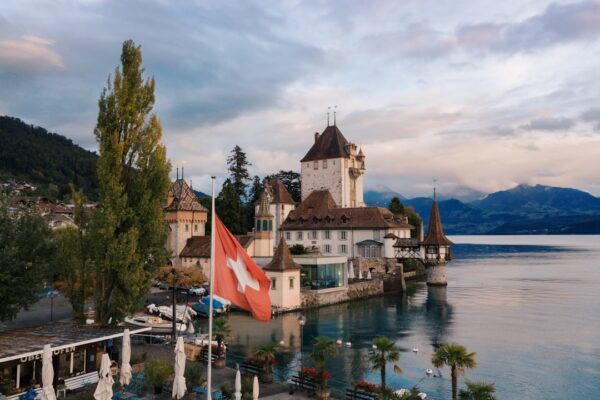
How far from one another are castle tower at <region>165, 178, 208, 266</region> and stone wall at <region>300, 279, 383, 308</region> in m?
18.6

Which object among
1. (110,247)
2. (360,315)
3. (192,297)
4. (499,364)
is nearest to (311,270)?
(360,315)

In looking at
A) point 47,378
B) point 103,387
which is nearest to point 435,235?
point 103,387

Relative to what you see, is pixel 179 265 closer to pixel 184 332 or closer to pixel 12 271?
pixel 184 332

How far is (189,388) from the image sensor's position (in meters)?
19.9

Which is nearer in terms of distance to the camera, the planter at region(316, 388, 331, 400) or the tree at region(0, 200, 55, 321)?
the planter at region(316, 388, 331, 400)

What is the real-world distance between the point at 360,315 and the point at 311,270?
7.49 metres

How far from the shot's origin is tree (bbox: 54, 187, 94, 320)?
22.8 meters

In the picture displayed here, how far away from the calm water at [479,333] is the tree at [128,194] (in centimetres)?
972

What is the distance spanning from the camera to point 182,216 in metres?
62.3

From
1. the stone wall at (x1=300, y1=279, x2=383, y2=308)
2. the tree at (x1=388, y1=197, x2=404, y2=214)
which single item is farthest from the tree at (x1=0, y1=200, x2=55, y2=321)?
the tree at (x1=388, y1=197, x2=404, y2=214)

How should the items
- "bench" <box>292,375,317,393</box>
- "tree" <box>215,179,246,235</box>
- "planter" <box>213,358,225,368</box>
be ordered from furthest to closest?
"tree" <box>215,179,246,235</box> < "planter" <box>213,358,225,368</box> < "bench" <box>292,375,317,393</box>

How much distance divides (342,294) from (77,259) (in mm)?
35808

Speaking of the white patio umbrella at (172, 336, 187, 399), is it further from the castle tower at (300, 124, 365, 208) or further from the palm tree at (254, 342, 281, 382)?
the castle tower at (300, 124, 365, 208)

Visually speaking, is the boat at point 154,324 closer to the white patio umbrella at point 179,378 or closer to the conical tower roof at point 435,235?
the white patio umbrella at point 179,378
